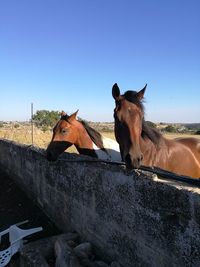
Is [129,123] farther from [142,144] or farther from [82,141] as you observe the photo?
[82,141]

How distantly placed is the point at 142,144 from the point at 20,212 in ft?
11.3

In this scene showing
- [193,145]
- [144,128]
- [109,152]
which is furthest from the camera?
[109,152]

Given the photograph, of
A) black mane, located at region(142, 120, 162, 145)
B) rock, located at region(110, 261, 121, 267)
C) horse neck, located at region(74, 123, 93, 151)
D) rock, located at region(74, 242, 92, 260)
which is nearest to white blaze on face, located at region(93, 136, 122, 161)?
horse neck, located at region(74, 123, 93, 151)

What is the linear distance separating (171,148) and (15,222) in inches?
125

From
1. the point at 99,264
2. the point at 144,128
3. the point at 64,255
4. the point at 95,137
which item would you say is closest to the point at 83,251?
the point at 64,255

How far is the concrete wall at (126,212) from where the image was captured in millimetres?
2902

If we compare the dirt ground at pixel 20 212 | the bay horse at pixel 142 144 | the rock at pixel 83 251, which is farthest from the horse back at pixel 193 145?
the dirt ground at pixel 20 212

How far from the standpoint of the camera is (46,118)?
49219mm

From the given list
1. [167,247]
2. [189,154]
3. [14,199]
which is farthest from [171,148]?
[14,199]

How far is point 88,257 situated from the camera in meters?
4.15

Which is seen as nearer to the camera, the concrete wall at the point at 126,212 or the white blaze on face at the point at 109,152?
the concrete wall at the point at 126,212

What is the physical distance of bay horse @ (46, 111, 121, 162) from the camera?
6.43 m

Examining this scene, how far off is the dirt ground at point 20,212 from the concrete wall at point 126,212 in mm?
206

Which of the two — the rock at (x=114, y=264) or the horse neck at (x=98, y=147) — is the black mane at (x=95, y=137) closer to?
the horse neck at (x=98, y=147)
